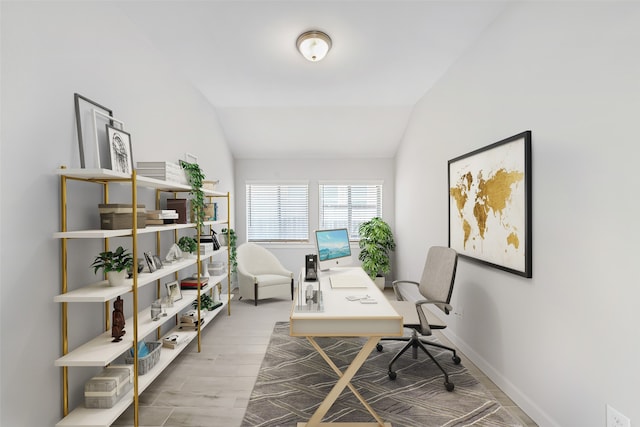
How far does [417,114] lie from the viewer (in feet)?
15.0

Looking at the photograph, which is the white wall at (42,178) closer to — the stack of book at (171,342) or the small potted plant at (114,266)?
the small potted plant at (114,266)

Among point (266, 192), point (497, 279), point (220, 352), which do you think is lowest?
point (220, 352)

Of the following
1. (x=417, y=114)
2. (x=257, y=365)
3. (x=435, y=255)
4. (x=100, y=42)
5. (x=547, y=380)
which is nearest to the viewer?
(x=547, y=380)

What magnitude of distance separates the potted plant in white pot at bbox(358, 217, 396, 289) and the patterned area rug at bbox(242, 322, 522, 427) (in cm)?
240

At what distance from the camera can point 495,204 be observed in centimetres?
253

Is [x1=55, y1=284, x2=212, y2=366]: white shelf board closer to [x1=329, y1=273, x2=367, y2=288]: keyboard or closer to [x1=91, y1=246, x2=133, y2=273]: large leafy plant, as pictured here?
[x1=91, y1=246, x2=133, y2=273]: large leafy plant

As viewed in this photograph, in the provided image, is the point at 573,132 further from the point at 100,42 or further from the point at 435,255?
the point at 100,42

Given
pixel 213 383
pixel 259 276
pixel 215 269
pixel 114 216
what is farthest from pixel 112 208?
pixel 259 276

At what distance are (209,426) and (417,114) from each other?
4.26 meters

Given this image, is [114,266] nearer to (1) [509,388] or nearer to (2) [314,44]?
(2) [314,44]

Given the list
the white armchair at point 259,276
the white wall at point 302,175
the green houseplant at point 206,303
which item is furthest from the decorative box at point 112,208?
the white wall at point 302,175

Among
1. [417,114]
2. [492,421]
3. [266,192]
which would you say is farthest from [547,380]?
[266,192]

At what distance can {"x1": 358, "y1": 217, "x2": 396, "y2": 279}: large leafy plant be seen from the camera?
5.53 m

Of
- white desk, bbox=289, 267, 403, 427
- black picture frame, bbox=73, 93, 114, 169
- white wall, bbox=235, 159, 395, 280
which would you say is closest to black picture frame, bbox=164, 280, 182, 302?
black picture frame, bbox=73, 93, 114, 169
